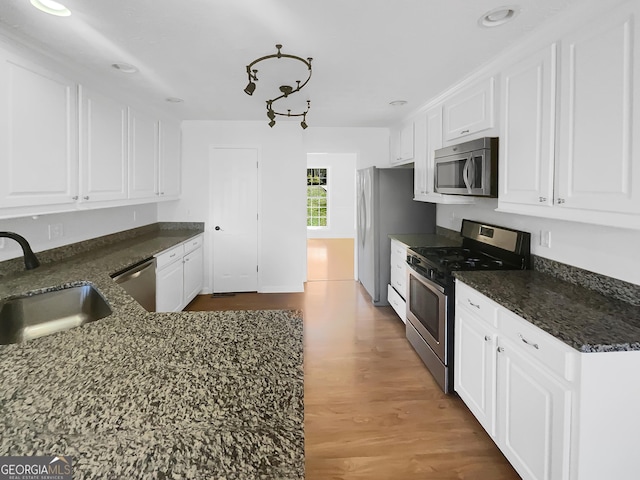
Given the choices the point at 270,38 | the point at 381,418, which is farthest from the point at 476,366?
the point at 270,38

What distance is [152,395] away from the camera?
0.96m

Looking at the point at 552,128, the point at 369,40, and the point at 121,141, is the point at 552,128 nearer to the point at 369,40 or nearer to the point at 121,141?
the point at 369,40

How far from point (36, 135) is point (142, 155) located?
1720mm

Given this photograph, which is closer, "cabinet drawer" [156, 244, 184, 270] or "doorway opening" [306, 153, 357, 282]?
"cabinet drawer" [156, 244, 184, 270]

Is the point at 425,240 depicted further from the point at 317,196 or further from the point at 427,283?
the point at 317,196

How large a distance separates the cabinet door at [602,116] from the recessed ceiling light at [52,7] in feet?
8.32

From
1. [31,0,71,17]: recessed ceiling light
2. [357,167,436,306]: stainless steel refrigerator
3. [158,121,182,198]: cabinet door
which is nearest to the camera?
[31,0,71,17]: recessed ceiling light

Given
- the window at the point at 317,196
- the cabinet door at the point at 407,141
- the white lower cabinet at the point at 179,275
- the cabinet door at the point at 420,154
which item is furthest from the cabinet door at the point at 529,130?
the window at the point at 317,196

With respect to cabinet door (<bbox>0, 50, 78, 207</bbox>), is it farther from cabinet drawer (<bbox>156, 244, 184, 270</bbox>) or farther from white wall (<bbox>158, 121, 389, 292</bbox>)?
white wall (<bbox>158, 121, 389, 292</bbox>)

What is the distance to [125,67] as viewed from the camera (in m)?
2.91

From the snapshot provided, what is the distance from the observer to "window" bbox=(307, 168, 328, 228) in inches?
426

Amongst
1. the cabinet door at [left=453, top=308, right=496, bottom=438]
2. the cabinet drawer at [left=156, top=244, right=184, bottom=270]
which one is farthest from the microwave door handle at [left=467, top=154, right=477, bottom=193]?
the cabinet drawer at [left=156, top=244, right=184, bottom=270]

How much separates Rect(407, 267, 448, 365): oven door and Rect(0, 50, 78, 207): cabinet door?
265cm

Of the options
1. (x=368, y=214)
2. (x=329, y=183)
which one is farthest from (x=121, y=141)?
(x=329, y=183)
